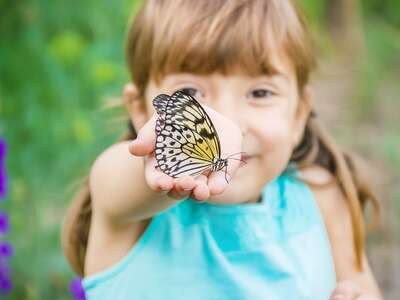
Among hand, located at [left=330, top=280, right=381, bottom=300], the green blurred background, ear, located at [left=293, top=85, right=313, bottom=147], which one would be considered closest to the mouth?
ear, located at [left=293, top=85, right=313, bottom=147]

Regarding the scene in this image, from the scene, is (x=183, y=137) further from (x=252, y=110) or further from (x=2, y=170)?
(x=2, y=170)

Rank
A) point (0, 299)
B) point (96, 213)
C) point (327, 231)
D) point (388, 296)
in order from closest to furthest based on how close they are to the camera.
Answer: point (96, 213) < point (327, 231) < point (0, 299) < point (388, 296)

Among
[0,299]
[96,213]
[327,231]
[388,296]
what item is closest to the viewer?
[96,213]

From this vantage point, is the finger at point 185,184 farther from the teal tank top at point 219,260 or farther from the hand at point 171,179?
the teal tank top at point 219,260

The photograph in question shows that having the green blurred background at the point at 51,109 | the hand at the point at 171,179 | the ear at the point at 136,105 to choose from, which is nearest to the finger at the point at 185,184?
the hand at the point at 171,179

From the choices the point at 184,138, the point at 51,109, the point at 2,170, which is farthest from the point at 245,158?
the point at 51,109

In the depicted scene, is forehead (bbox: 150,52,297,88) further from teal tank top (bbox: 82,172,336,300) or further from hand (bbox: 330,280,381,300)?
hand (bbox: 330,280,381,300)

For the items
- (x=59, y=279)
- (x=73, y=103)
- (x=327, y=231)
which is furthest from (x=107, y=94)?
(x=327, y=231)

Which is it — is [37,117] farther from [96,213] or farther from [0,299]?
[96,213]
